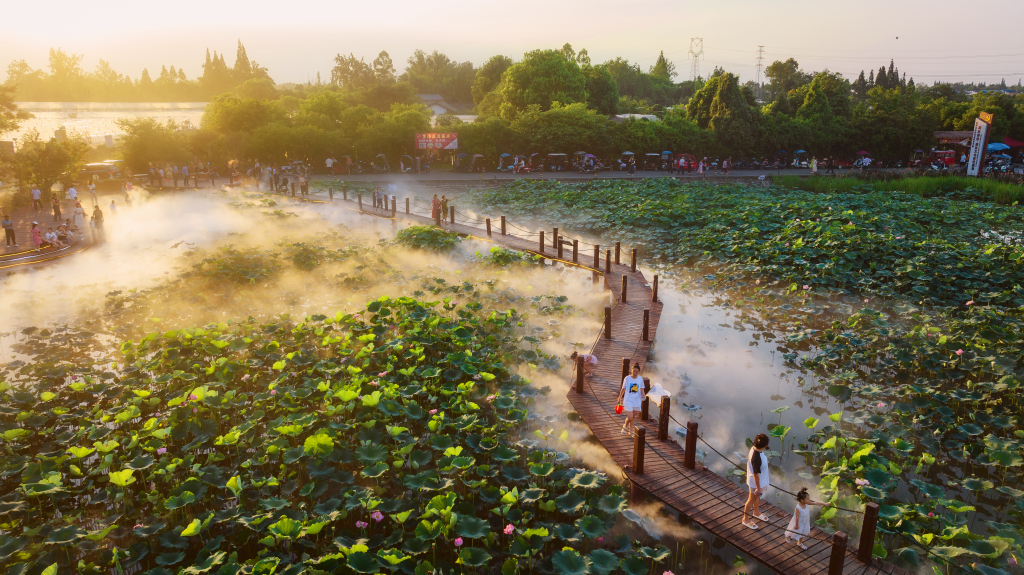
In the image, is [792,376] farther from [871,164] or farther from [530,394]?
[871,164]

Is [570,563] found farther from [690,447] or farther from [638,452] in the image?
[690,447]

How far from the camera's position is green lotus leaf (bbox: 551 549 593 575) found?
482 cm

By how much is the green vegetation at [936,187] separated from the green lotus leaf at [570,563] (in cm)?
2819

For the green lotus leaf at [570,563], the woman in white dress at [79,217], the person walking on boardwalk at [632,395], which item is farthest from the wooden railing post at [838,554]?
the woman in white dress at [79,217]

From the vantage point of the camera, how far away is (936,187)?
90.1 ft

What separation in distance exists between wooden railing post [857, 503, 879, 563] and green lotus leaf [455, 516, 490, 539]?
3527 millimetres

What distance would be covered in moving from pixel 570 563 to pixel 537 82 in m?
44.8

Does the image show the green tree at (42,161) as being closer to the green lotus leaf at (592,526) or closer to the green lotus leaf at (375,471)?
the green lotus leaf at (375,471)

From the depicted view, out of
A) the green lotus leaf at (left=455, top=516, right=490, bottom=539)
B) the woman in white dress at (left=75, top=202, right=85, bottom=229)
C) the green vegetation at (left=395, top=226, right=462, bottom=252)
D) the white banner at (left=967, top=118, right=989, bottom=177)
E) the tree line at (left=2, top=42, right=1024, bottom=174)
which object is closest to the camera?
the green lotus leaf at (left=455, top=516, right=490, bottom=539)

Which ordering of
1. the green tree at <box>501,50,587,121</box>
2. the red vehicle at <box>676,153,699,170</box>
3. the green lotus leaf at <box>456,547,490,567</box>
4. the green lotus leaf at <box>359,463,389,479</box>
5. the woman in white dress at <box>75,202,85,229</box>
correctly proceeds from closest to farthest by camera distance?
the green lotus leaf at <box>456,547,490,567</box> → the green lotus leaf at <box>359,463,389,479</box> → the woman in white dress at <box>75,202,85,229</box> → the red vehicle at <box>676,153,699,170</box> → the green tree at <box>501,50,587,121</box>

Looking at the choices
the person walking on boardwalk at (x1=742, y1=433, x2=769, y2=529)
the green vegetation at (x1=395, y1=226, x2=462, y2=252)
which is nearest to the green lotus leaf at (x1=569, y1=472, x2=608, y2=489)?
the person walking on boardwalk at (x1=742, y1=433, x2=769, y2=529)

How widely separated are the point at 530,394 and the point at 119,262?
14.0 m

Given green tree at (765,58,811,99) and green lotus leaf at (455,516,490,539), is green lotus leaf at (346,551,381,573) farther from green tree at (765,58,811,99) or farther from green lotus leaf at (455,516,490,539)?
green tree at (765,58,811,99)

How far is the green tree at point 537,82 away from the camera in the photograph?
149ft
